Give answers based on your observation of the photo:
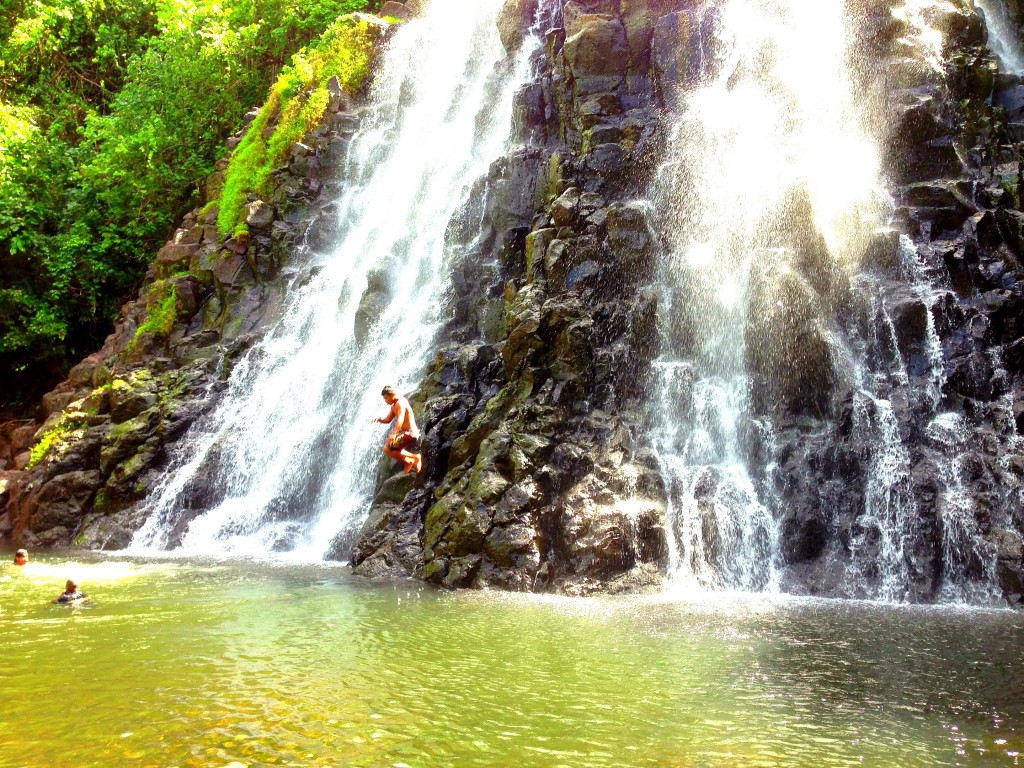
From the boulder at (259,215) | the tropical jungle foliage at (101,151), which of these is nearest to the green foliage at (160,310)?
the boulder at (259,215)

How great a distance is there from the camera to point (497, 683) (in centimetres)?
720

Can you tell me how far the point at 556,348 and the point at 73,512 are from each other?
491 inches

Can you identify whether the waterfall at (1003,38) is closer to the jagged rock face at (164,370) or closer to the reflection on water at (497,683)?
the reflection on water at (497,683)

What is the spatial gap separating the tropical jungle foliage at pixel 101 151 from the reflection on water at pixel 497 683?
20.9 meters

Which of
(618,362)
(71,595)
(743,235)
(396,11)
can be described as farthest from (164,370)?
(396,11)

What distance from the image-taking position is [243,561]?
1492 cm

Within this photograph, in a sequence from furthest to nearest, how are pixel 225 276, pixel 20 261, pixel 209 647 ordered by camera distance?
1. pixel 20 261
2. pixel 225 276
3. pixel 209 647

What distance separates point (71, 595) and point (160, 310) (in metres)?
15.0

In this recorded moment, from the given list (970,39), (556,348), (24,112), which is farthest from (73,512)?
(970,39)

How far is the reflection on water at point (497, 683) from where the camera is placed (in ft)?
18.5

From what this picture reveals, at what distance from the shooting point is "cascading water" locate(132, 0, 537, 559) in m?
17.5

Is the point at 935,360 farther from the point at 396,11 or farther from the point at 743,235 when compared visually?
the point at 396,11

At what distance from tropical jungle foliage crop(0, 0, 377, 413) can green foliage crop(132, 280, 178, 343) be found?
574cm

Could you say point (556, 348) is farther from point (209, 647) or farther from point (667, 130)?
point (209, 647)
